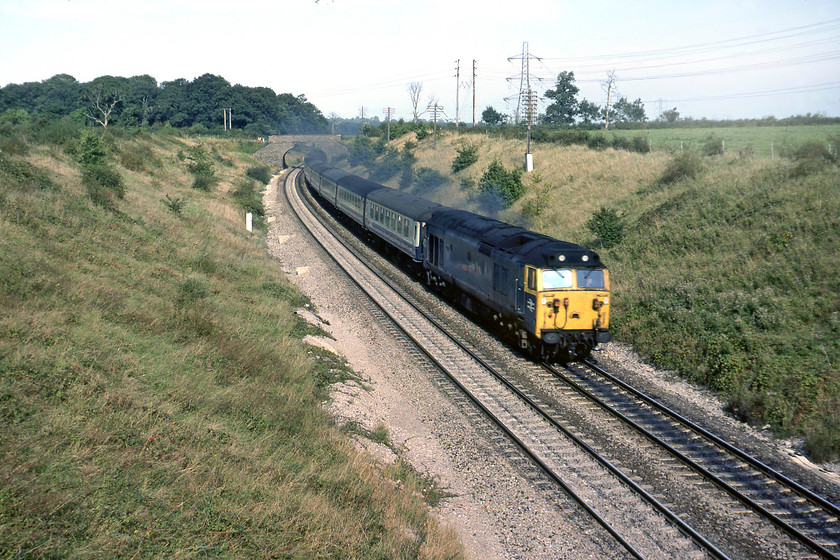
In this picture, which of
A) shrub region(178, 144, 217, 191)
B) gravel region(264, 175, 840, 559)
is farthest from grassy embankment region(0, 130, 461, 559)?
shrub region(178, 144, 217, 191)

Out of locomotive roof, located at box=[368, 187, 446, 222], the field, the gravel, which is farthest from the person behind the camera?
the field

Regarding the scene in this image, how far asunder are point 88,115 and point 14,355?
10295 cm

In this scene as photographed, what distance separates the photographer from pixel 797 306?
55.4 feet

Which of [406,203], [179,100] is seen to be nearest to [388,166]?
[406,203]

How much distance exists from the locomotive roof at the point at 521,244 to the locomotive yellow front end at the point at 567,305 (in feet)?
0.87

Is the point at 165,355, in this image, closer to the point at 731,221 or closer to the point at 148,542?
the point at 148,542

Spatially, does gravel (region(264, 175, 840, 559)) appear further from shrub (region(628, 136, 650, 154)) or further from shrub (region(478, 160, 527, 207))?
shrub (region(628, 136, 650, 154))

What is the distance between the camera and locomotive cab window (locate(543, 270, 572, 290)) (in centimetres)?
1588

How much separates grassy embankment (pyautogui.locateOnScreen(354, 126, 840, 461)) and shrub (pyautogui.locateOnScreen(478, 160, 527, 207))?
3945 millimetres

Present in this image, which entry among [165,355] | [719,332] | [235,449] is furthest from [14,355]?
[719,332]

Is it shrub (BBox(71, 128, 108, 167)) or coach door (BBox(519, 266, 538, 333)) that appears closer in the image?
coach door (BBox(519, 266, 538, 333))

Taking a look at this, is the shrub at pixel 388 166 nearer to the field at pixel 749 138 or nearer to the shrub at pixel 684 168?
the field at pixel 749 138

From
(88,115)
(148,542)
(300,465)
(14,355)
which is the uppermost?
(88,115)

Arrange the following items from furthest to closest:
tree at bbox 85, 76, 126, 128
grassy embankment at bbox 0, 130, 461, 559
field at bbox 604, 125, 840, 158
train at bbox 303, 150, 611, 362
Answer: tree at bbox 85, 76, 126, 128
field at bbox 604, 125, 840, 158
train at bbox 303, 150, 611, 362
grassy embankment at bbox 0, 130, 461, 559
